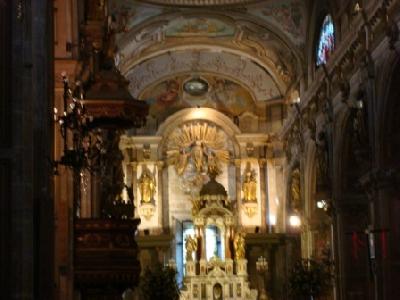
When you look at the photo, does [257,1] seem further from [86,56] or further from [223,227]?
[86,56]

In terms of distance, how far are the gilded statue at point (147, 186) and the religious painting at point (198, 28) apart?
19.2ft

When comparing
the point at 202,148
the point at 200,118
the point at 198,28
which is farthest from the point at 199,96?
the point at 198,28

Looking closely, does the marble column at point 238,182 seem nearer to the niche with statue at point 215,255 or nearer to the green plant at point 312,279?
the niche with statue at point 215,255

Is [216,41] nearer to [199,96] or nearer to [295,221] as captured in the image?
[199,96]

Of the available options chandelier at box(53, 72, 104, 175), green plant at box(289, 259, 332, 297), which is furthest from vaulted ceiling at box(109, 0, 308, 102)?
chandelier at box(53, 72, 104, 175)

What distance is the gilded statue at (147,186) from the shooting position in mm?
32844

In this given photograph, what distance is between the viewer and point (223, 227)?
31609mm

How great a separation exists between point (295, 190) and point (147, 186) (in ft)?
20.9

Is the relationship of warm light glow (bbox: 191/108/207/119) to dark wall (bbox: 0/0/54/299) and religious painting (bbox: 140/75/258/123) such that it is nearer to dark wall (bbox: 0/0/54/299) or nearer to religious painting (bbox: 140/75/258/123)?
religious painting (bbox: 140/75/258/123)

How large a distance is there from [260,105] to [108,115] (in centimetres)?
2081

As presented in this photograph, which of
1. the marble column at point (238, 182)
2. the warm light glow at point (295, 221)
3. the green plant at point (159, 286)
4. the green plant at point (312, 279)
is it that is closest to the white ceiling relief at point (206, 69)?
the marble column at point (238, 182)

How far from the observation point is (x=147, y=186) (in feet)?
108

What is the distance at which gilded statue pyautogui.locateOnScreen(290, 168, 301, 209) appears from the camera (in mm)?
28859

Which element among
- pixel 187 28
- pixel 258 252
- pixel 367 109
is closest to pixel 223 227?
pixel 258 252
